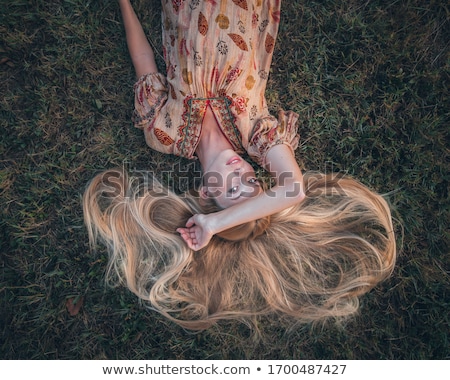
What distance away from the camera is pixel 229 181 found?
294cm

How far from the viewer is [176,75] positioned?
3105 mm

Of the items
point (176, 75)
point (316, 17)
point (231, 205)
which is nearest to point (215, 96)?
point (176, 75)

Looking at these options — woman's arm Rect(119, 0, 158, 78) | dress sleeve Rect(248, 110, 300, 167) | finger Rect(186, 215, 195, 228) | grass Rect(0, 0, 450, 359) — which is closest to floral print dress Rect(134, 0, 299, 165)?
dress sleeve Rect(248, 110, 300, 167)

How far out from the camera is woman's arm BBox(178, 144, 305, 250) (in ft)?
9.20

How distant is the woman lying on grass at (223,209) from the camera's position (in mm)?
3020

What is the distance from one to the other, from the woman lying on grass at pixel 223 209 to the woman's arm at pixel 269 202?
0.07 feet

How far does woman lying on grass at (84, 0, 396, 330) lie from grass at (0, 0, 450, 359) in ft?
0.56

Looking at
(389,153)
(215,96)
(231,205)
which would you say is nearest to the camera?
(231,205)

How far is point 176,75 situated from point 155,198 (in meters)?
0.96

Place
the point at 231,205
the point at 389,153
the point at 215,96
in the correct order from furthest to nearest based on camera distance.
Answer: the point at 389,153 → the point at 215,96 → the point at 231,205

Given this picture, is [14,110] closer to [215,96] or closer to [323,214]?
[215,96]

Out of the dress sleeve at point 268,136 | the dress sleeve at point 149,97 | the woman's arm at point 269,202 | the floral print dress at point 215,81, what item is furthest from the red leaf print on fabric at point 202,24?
the woman's arm at point 269,202

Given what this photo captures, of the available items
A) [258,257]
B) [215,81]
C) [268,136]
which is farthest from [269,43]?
[258,257]
